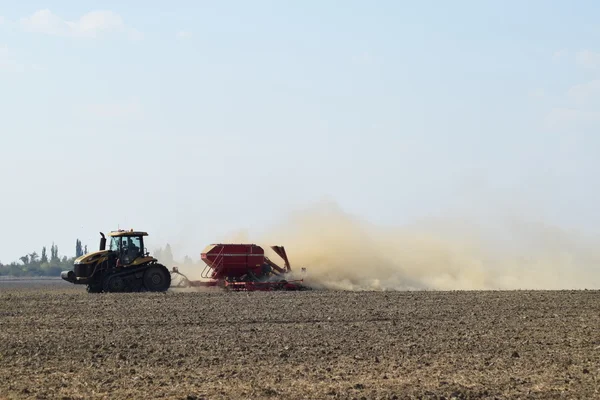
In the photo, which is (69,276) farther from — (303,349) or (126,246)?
(303,349)

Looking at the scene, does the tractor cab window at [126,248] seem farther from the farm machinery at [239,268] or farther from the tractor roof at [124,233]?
the farm machinery at [239,268]

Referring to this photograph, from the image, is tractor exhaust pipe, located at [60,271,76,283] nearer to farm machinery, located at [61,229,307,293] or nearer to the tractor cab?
farm machinery, located at [61,229,307,293]

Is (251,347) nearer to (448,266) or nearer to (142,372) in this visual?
(142,372)

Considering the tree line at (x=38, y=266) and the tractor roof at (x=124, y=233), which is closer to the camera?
the tractor roof at (x=124, y=233)

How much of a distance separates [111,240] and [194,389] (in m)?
25.7

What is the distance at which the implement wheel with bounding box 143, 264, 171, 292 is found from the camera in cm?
3925

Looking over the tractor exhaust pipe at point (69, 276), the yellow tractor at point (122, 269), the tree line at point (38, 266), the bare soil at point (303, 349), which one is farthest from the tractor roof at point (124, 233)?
the tree line at point (38, 266)

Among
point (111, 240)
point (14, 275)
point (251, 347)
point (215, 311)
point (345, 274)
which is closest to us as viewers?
point (251, 347)

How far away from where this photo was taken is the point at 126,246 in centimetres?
3925

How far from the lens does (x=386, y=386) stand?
14961mm

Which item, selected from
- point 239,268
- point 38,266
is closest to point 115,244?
point 239,268

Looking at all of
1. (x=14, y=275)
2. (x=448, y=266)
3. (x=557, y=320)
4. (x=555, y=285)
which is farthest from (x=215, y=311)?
(x=14, y=275)

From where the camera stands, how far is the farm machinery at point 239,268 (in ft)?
133

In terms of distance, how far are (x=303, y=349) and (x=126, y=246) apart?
21.6 m
